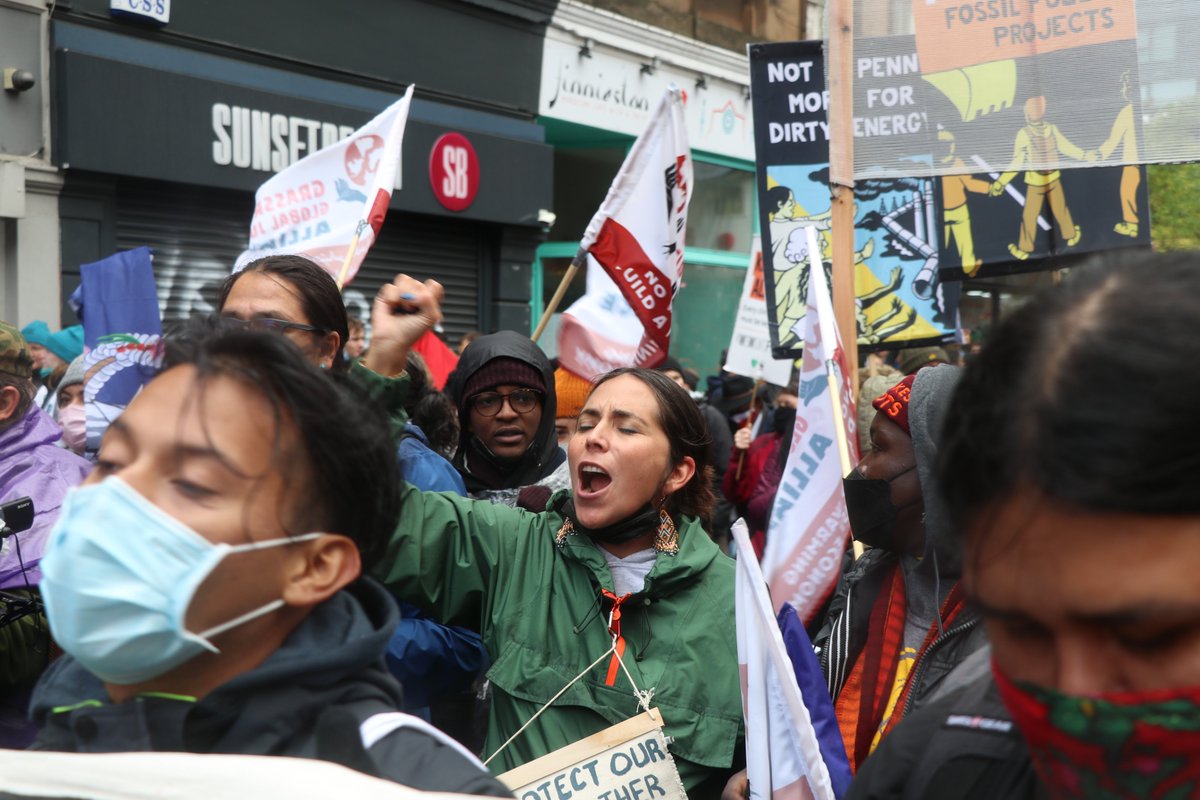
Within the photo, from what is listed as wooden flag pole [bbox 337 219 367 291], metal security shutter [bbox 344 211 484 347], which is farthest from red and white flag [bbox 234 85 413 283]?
metal security shutter [bbox 344 211 484 347]

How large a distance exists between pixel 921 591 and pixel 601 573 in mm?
746

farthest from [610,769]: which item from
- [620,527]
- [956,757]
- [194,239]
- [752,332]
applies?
[194,239]

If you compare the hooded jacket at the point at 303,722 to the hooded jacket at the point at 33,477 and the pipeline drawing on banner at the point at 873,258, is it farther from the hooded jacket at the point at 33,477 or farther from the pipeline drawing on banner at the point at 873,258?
the pipeline drawing on banner at the point at 873,258

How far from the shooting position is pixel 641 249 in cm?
598

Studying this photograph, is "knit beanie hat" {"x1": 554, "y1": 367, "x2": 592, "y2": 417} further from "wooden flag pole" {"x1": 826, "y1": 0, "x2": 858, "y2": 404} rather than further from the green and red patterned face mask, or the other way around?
the green and red patterned face mask

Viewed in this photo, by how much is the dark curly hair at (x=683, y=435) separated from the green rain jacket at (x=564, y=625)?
399mm

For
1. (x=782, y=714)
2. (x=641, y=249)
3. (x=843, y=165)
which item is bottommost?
(x=782, y=714)

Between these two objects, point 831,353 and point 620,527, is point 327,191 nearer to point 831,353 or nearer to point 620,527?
point 831,353

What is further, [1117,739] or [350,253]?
[350,253]

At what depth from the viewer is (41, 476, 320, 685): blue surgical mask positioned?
64.9 inches

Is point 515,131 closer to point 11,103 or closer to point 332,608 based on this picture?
point 11,103

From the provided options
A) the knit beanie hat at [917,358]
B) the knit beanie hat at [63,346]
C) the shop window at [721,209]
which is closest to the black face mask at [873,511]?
the knit beanie hat at [917,358]

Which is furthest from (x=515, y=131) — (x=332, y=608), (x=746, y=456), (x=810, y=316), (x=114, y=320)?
(x=332, y=608)

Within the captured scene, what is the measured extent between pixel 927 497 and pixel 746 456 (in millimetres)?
4968
